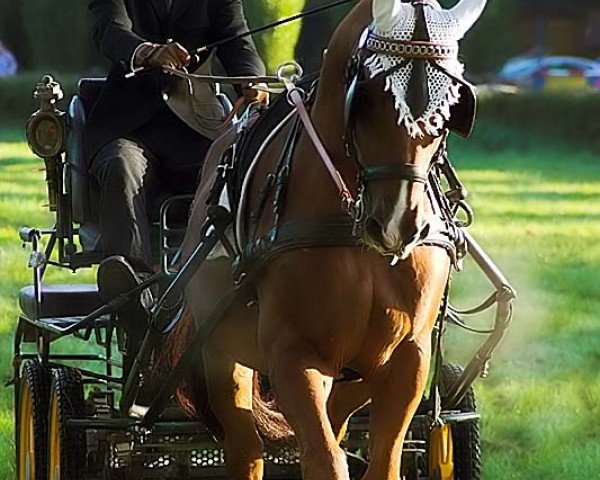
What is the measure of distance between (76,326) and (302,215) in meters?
1.45

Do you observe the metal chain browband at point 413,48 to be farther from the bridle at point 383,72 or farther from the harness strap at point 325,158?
the harness strap at point 325,158

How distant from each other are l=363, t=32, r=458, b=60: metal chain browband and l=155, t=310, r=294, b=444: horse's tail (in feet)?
4.81

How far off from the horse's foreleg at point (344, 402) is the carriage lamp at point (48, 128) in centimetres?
171

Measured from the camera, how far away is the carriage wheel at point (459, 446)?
5.61 meters

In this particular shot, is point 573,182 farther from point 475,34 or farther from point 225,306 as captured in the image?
point 225,306

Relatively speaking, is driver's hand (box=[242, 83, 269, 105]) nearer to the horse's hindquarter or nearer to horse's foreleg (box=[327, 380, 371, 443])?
horse's foreleg (box=[327, 380, 371, 443])

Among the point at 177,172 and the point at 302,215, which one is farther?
the point at 177,172

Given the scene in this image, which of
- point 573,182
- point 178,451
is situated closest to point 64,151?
point 178,451

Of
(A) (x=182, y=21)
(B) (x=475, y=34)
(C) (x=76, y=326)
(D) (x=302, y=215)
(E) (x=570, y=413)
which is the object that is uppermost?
(B) (x=475, y=34)

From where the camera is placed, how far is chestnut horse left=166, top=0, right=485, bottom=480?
13.2 feet

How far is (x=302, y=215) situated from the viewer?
14.4ft

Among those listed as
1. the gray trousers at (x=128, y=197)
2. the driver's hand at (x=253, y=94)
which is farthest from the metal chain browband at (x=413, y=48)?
the gray trousers at (x=128, y=197)

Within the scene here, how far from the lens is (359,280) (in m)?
4.27

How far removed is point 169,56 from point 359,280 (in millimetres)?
1420
